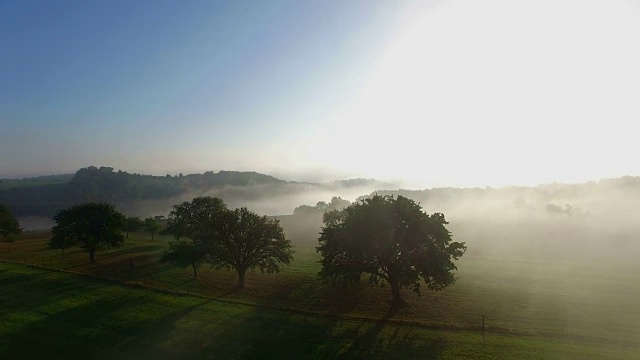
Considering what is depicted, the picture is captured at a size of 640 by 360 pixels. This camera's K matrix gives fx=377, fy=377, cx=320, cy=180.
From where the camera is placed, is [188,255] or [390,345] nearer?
[390,345]

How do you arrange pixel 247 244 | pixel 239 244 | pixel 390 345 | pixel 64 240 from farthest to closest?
pixel 64 240, pixel 239 244, pixel 247 244, pixel 390 345

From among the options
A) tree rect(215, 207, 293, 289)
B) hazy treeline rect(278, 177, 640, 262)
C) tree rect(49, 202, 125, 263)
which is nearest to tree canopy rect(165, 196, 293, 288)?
tree rect(215, 207, 293, 289)

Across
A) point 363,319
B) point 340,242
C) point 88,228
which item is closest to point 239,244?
point 340,242

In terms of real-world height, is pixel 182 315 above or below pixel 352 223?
below

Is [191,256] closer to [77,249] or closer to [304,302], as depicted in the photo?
[304,302]

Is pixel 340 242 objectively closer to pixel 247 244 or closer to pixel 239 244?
pixel 247 244

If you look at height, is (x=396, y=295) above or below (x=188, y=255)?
below

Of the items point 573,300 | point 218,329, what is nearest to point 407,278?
point 218,329
